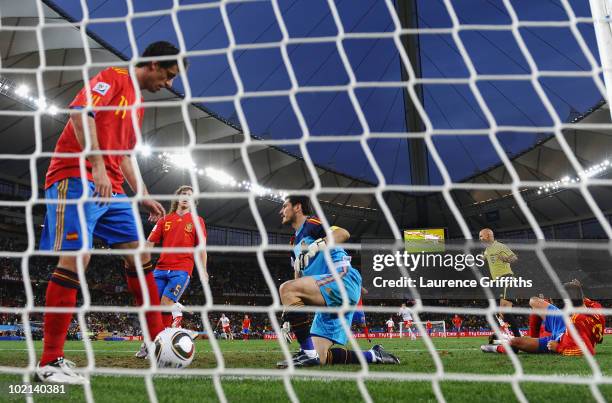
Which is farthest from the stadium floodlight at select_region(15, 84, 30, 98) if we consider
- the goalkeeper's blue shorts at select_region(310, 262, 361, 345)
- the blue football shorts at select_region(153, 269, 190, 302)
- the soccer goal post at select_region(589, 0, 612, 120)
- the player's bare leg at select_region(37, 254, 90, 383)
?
the soccer goal post at select_region(589, 0, 612, 120)

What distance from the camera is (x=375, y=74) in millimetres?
47094

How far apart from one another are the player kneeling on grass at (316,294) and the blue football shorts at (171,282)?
1661 millimetres

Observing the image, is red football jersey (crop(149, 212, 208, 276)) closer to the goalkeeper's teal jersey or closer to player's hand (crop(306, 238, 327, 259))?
the goalkeeper's teal jersey

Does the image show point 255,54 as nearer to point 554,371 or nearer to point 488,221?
point 488,221

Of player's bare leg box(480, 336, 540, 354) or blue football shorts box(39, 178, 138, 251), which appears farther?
player's bare leg box(480, 336, 540, 354)

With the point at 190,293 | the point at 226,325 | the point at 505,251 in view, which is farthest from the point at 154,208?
the point at 190,293

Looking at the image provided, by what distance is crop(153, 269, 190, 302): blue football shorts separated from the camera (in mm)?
5367

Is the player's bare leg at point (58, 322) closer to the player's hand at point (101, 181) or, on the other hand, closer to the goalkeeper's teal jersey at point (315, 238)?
the player's hand at point (101, 181)

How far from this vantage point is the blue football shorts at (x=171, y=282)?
5.37 metres

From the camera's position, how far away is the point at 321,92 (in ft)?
29.9

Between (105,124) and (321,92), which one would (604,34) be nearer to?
(105,124)

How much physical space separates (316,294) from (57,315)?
69.6 inches

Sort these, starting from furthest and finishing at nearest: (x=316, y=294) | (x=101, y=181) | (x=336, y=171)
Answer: (x=336, y=171), (x=316, y=294), (x=101, y=181)

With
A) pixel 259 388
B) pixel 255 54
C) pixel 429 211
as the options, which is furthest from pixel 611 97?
pixel 429 211
